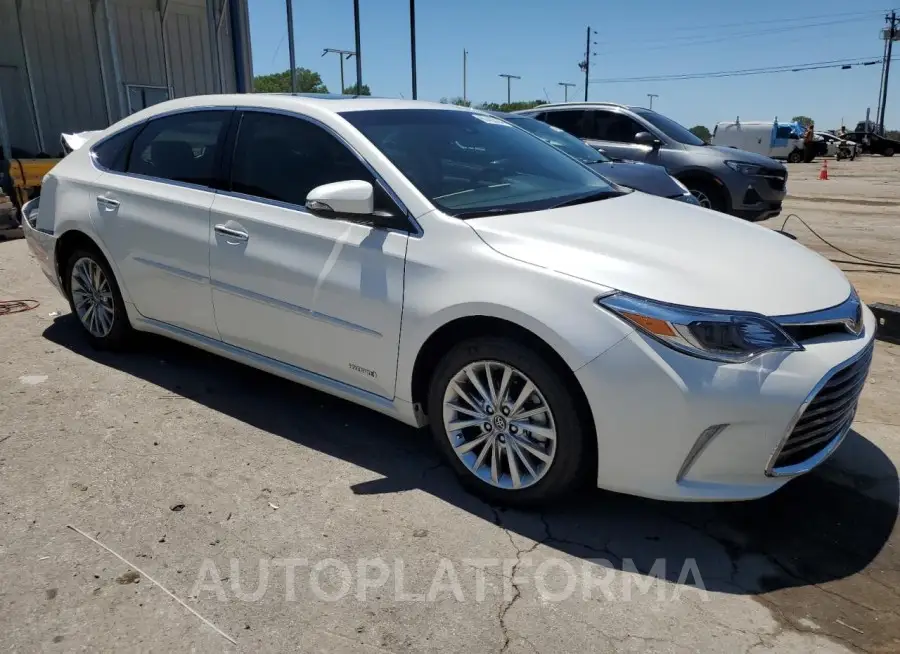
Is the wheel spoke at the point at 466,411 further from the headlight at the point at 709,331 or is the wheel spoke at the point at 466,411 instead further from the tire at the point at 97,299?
the tire at the point at 97,299

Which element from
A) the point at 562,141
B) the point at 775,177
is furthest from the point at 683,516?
the point at 775,177

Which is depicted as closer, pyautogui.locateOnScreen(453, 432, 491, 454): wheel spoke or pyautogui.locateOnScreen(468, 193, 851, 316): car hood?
pyautogui.locateOnScreen(468, 193, 851, 316): car hood

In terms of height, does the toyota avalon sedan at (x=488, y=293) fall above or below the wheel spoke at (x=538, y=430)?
above

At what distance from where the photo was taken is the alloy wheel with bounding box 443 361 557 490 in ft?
9.59

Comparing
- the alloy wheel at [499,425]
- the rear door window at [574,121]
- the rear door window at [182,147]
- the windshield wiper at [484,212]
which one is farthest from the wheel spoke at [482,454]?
the rear door window at [574,121]

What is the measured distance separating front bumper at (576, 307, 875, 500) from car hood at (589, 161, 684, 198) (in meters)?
5.01

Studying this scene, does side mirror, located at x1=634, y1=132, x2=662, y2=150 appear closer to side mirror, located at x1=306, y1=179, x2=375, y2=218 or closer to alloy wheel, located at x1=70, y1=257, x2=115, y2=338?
alloy wheel, located at x1=70, y1=257, x2=115, y2=338

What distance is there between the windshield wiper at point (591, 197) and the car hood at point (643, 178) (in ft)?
12.3

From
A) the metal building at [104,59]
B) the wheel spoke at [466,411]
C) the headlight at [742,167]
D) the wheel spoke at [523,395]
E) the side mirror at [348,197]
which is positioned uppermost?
the metal building at [104,59]

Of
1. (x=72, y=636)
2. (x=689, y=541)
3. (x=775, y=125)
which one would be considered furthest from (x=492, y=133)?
(x=775, y=125)

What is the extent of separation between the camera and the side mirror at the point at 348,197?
10.4ft

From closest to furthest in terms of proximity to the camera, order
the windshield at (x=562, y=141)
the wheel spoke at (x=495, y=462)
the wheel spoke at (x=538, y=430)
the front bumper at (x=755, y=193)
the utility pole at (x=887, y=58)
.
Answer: the wheel spoke at (x=538, y=430)
the wheel spoke at (x=495, y=462)
the windshield at (x=562, y=141)
the front bumper at (x=755, y=193)
the utility pole at (x=887, y=58)

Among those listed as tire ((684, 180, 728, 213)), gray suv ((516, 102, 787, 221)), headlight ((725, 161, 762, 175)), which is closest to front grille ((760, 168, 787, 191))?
gray suv ((516, 102, 787, 221))

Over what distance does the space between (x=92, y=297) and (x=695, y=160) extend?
7.57m
